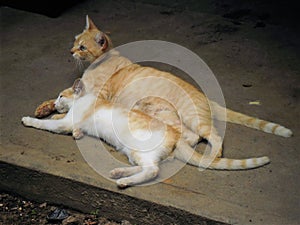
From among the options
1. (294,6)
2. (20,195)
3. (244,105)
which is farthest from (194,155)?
(294,6)

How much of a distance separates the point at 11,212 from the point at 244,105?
181 cm

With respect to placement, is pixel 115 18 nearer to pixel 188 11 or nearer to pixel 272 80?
pixel 188 11

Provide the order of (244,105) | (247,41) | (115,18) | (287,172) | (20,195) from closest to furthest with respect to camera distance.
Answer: (287,172)
(20,195)
(244,105)
(247,41)
(115,18)

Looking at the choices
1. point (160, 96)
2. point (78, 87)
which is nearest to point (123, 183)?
point (160, 96)

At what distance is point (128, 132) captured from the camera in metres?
3.64

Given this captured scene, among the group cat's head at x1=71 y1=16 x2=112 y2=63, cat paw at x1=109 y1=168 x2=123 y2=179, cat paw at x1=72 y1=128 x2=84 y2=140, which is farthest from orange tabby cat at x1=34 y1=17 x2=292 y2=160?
cat paw at x1=109 y1=168 x2=123 y2=179

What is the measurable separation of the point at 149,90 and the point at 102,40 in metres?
0.61

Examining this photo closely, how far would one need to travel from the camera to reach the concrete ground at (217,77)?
3291 mm

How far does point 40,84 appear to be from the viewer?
4.50m

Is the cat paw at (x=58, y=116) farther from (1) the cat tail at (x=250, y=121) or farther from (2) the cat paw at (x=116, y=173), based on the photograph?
(1) the cat tail at (x=250, y=121)

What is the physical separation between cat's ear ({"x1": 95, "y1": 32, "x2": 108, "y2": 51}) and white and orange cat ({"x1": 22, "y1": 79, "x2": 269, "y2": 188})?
0.41 meters

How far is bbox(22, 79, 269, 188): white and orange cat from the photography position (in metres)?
3.46

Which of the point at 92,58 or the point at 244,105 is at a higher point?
the point at 92,58

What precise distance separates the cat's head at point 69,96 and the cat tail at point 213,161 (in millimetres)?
892
